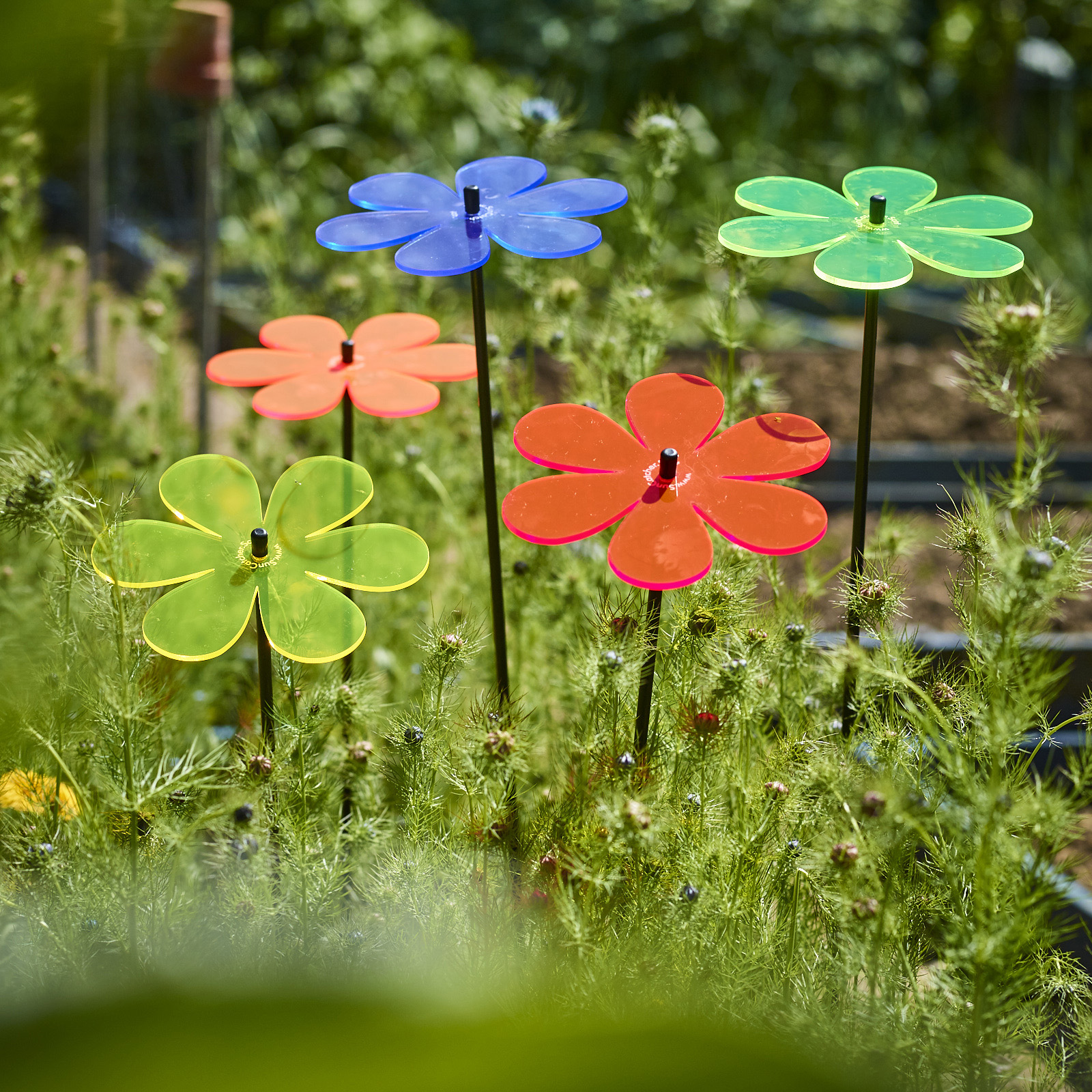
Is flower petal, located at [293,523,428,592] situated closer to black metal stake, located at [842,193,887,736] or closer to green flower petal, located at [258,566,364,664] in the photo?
green flower petal, located at [258,566,364,664]

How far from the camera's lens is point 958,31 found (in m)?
7.48

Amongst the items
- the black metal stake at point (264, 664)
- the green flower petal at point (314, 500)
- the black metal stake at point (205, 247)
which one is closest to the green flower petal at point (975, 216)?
the green flower petal at point (314, 500)

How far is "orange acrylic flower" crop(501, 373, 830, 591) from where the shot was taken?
3.76 feet

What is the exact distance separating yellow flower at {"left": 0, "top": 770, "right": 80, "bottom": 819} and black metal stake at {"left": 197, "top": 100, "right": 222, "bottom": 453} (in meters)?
1.28

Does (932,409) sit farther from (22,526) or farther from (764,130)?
(22,526)

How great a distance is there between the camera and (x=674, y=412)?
4.41 ft

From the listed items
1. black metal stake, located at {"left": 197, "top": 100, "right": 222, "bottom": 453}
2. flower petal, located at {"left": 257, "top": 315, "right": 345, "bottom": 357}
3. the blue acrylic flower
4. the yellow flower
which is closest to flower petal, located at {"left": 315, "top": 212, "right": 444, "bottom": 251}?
the blue acrylic flower

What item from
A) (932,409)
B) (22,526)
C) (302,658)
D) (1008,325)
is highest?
(1008,325)

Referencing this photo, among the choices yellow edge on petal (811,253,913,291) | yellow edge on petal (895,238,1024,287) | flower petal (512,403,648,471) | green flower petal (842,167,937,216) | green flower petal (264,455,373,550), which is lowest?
green flower petal (264,455,373,550)

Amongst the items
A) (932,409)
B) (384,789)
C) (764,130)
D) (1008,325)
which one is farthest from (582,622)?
(764,130)

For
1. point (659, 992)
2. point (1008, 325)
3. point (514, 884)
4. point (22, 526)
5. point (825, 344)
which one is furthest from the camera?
point (825, 344)

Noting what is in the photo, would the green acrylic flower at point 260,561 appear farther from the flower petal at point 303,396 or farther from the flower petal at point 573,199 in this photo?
the flower petal at point 573,199

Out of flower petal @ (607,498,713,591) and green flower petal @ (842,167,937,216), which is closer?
flower petal @ (607,498,713,591)

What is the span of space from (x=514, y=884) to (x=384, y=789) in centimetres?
43
